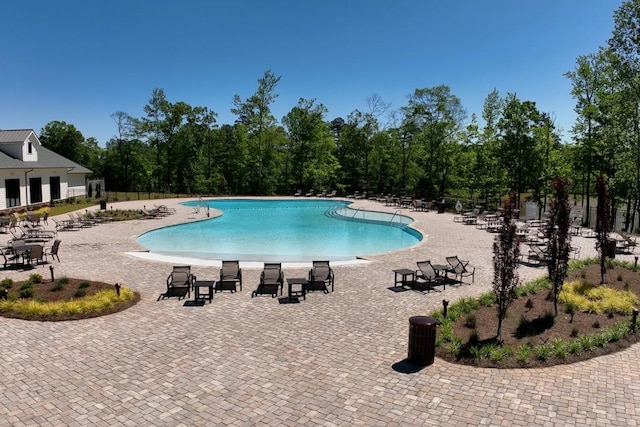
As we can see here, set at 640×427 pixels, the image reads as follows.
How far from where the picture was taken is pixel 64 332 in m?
9.43

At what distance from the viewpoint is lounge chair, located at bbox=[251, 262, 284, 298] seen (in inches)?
484

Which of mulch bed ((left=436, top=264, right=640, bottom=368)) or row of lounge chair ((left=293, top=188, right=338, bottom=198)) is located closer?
mulch bed ((left=436, top=264, right=640, bottom=368))

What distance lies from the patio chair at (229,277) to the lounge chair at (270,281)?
0.69 meters

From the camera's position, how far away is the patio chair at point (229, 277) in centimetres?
1265

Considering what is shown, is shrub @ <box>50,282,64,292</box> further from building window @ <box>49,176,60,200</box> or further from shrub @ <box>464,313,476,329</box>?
building window @ <box>49,176,60,200</box>

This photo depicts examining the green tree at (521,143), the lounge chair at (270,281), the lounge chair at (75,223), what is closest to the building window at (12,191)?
the lounge chair at (75,223)

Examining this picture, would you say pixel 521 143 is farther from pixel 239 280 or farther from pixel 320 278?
pixel 239 280

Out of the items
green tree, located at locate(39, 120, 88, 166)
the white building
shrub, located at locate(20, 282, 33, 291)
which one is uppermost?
green tree, located at locate(39, 120, 88, 166)

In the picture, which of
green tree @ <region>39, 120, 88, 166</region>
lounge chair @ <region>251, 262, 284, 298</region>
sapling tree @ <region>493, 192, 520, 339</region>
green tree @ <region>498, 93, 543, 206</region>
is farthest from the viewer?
green tree @ <region>39, 120, 88, 166</region>

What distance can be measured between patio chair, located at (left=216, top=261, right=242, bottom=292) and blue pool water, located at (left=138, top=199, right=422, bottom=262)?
5.22 m

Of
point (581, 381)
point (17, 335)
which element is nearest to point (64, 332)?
point (17, 335)

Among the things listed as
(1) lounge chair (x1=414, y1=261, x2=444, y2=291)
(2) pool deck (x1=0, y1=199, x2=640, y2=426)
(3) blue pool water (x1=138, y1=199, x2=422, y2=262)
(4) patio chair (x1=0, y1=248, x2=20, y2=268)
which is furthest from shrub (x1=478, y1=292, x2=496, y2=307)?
(4) patio chair (x1=0, y1=248, x2=20, y2=268)

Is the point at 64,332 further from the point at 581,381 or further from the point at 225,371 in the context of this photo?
the point at 581,381

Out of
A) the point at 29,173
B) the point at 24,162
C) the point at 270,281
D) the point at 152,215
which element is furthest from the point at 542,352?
the point at 24,162
